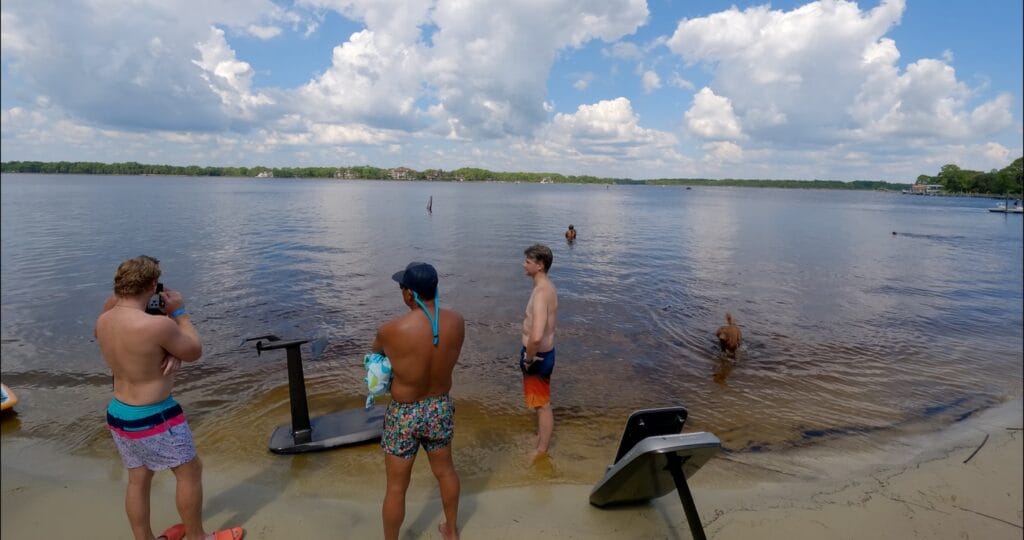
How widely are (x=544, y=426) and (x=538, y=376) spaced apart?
72 cm

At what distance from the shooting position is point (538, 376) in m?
4.98

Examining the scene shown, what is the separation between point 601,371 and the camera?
338 inches

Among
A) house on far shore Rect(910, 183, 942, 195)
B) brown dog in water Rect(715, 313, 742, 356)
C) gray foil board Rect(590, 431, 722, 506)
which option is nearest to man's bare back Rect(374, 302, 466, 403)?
gray foil board Rect(590, 431, 722, 506)

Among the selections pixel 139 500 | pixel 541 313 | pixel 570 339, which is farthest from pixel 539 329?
pixel 570 339

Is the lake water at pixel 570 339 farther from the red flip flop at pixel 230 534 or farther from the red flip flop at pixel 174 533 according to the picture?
the red flip flop at pixel 174 533

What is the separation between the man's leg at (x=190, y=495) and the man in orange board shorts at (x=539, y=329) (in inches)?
111

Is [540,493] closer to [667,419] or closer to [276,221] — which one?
[667,419]

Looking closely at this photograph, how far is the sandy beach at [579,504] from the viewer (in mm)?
3977

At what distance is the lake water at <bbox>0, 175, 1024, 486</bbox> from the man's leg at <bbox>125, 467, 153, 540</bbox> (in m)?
1.57

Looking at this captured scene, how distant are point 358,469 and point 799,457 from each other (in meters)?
5.03

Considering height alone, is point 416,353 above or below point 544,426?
above

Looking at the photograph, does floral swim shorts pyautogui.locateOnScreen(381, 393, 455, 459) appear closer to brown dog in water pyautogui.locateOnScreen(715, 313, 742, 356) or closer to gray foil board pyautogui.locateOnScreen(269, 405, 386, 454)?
gray foil board pyautogui.locateOnScreen(269, 405, 386, 454)

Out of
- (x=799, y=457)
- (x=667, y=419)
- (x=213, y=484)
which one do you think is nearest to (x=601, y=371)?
(x=799, y=457)

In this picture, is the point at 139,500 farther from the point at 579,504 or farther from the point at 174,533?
the point at 579,504
